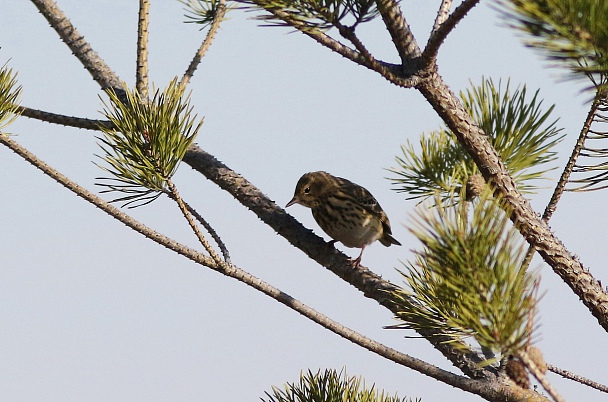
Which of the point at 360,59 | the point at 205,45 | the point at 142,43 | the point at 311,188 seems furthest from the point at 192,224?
the point at 311,188

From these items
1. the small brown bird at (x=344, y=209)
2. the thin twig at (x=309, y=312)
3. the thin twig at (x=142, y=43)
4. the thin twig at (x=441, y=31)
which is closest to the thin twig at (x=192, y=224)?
the thin twig at (x=309, y=312)

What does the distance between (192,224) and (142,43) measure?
787 millimetres

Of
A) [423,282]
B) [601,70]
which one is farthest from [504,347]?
[601,70]

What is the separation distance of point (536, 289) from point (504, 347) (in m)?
0.14

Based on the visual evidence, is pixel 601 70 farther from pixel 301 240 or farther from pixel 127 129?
pixel 301 240

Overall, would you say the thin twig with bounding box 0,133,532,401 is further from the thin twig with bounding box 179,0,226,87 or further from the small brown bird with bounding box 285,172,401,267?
the small brown bird with bounding box 285,172,401,267

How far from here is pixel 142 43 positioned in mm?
2693

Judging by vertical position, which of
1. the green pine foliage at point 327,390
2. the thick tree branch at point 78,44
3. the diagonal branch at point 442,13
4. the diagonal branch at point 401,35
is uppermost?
the diagonal branch at point 442,13

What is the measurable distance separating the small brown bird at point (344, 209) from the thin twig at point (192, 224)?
2.28 metres

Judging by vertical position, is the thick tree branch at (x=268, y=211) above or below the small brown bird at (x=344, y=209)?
below

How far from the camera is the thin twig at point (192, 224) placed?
2.21m

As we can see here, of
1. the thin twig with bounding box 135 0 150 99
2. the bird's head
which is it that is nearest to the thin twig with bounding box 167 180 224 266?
the thin twig with bounding box 135 0 150 99

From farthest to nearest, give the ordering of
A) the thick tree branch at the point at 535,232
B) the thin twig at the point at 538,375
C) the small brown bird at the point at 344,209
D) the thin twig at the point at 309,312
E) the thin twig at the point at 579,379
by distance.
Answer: the small brown bird at the point at 344,209 < the thin twig at the point at 579,379 < the thin twig at the point at 309,312 < the thick tree branch at the point at 535,232 < the thin twig at the point at 538,375

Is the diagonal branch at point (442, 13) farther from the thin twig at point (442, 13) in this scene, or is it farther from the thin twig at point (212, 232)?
the thin twig at point (212, 232)
